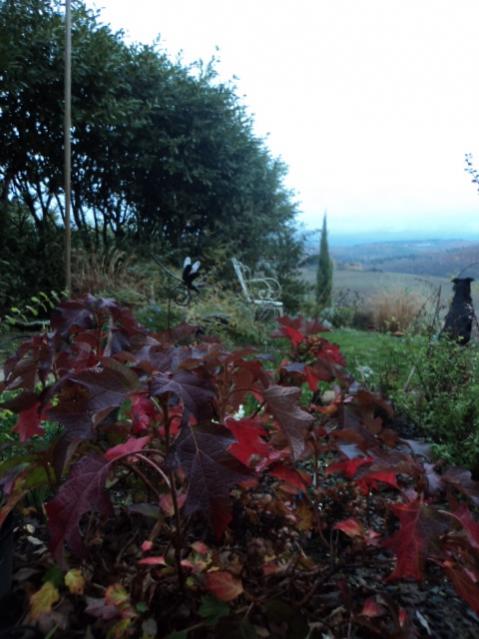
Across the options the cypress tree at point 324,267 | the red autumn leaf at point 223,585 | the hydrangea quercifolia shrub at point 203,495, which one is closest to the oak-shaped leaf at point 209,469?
the hydrangea quercifolia shrub at point 203,495

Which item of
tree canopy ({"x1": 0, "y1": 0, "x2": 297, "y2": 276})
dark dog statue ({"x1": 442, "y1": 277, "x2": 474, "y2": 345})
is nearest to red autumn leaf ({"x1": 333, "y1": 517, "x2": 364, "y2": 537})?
dark dog statue ({"x1": 442, "y1": 277, "x2": 474, "y2": 345})

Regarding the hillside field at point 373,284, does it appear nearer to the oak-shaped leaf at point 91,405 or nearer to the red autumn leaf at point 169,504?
Result: the red autumn leaf at point 169,504

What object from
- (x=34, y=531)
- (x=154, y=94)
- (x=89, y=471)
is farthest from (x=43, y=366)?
(x=154, y=94)

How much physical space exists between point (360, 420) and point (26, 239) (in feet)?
16.2

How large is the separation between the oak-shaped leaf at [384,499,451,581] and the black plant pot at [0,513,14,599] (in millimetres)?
623

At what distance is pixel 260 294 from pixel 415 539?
543 centimetres

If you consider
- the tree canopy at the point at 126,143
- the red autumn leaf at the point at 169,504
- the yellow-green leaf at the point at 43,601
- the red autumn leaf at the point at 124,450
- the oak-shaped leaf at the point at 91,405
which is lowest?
the yellow-green leaf at the point at 43,601

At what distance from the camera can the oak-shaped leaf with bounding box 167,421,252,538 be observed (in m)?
0.54

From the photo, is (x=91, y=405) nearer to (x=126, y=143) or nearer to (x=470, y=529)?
(x=470, y=529)

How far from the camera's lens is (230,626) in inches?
27.4

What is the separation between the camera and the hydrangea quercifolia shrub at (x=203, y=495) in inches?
22.9

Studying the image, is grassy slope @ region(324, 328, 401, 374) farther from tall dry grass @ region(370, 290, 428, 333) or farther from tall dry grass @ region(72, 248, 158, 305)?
tall dry grass @ region(72, 248, 158, 305)

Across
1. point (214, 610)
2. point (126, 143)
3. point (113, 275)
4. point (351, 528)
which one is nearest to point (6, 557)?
point (214, 610)

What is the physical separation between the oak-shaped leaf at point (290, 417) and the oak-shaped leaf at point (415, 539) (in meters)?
0.18
